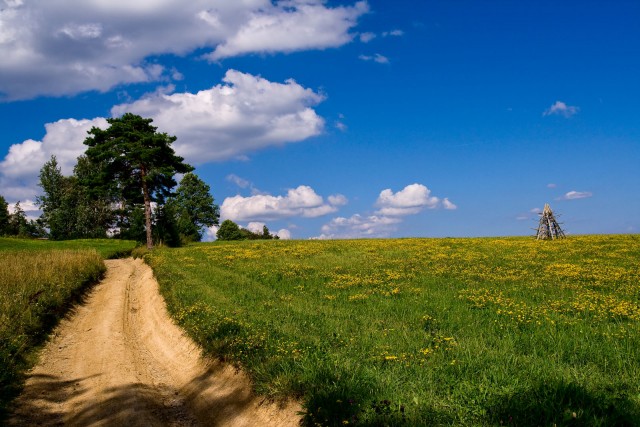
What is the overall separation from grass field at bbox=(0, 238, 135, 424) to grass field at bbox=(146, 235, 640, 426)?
413 centimetres

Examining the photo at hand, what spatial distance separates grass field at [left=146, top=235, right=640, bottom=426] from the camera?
20.2 ft

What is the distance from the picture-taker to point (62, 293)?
18.5 metres

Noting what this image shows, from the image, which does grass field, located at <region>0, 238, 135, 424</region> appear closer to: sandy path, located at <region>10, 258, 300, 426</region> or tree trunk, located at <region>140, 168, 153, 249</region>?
sandy path, located at <region>10, 258, 300, 426</region>

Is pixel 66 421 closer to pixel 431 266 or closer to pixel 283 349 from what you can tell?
pixel 283 349

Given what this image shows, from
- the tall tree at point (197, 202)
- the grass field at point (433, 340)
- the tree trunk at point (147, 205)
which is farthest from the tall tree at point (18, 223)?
the grass field at point (433, 340)

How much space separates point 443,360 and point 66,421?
716cm

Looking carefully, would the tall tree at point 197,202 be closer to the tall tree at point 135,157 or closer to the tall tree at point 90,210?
the tall tree at point 90,210

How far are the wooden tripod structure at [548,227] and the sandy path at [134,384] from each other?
137ft

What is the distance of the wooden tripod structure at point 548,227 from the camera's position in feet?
150

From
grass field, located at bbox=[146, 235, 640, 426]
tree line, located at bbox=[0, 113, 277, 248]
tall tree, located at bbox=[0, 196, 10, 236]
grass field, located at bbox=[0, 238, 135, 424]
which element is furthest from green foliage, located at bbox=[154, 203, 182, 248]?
tall tree, located at bbox=[0, 196, 10, 236]

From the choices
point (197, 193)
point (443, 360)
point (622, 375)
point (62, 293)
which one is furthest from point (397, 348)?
point (197, 193)

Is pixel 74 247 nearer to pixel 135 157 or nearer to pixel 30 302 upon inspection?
pixel 135 157

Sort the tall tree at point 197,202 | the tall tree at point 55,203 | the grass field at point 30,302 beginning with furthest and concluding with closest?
the tall tree at point 197,202
the tall tree at point 55,203
the grass field at point 30,302

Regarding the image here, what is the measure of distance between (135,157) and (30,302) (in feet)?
130
